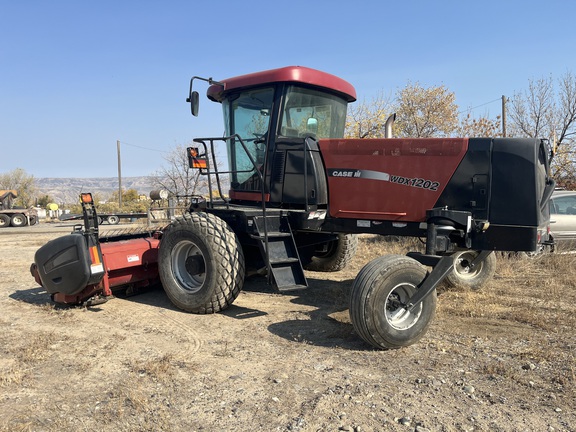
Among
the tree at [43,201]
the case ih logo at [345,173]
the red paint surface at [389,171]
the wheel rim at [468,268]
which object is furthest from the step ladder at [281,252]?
the tree at [43,201]

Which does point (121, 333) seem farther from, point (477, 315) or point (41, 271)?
point (477, 315)

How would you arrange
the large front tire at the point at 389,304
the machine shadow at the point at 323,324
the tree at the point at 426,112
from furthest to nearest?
the tree at the point at 426,112, the machine shadow at the point at 323,324, the large front tire at the point at 389,304

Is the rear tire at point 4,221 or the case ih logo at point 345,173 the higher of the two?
the case ih logo at point 345,173

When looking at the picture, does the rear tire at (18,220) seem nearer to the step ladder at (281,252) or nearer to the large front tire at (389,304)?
the step ladder at (281,252)

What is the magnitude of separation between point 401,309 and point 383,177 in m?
1.48

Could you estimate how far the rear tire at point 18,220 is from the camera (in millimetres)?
27938

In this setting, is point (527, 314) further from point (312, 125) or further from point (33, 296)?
point (33, 296)

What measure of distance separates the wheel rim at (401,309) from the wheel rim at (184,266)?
2445 mm

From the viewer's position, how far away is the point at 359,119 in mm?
20328

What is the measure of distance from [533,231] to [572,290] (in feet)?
8.43

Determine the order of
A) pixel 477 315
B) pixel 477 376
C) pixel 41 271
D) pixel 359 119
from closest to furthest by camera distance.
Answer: pixel 477 376, pixel 477 315, pixel 41 271, pixel 359 119

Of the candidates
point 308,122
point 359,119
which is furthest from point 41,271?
point 359,119

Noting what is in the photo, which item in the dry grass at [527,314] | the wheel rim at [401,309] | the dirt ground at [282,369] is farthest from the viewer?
the wheel rim at [401,309]

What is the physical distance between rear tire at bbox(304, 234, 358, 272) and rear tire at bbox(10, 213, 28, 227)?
2613 cm
